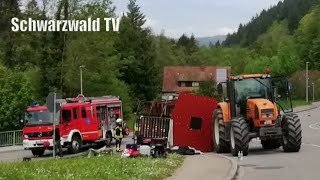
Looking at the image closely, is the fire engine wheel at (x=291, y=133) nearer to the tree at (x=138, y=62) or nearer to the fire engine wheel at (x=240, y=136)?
the fire engine wheel at (x=240, y=136)

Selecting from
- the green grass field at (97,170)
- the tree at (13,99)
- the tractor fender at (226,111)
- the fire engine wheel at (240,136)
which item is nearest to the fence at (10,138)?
the tree at (13,99)

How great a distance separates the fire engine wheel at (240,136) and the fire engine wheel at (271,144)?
9.66ft

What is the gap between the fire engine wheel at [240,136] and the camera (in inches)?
882

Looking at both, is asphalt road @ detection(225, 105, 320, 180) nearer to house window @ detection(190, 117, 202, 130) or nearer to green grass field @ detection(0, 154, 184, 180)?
green grass field @ detection(0, 154, 184, 180)

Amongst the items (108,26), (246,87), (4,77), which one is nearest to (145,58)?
(108,26)

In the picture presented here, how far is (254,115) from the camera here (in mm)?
23219

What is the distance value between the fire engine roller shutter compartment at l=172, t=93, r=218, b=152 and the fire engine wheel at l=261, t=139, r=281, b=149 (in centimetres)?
236

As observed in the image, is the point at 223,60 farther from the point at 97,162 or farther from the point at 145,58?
the point at 97,162

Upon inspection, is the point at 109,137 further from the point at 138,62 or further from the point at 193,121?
the point at 138,62

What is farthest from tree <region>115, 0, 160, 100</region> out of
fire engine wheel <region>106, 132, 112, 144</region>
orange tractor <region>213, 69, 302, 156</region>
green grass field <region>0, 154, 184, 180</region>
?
green grass field <region>0, 154, 184, 180</region>

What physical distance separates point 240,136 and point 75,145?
43.2 ft

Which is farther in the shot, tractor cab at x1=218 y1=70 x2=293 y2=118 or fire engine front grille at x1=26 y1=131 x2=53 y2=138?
fire engine front grille at x1=26 y1=131 x2=53 y2=138

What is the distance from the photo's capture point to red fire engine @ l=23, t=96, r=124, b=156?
32.5 meters

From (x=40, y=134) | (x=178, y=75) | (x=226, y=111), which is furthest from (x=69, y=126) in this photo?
(x=178, y=75)
